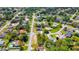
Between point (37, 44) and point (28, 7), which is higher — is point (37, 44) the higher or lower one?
the lower one

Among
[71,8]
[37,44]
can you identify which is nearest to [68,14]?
[71,8]

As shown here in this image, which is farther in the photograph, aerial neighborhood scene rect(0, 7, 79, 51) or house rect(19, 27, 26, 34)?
house rect(19, 27, 26, 34)

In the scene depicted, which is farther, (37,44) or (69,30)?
(69,30)

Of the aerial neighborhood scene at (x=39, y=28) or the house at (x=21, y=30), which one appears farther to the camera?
the house at (x=21, y=30)
